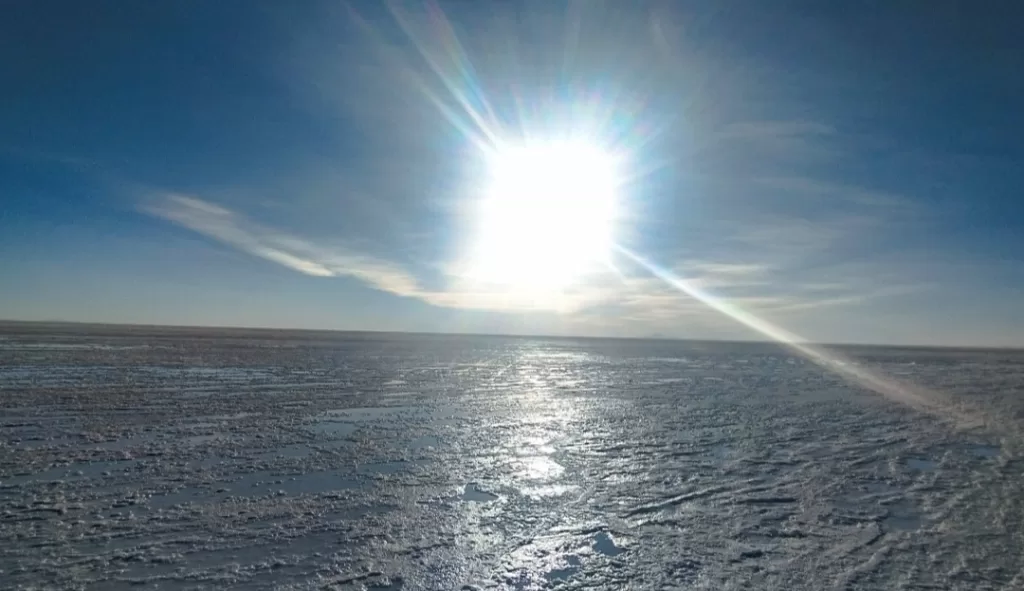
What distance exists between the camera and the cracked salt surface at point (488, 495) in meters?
5.85

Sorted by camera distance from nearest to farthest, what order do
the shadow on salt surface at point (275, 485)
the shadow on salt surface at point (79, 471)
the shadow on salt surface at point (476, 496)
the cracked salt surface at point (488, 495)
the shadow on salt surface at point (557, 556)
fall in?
the shadow on salt surface at point (557, 556), the cracked salt surface at point (488, 495), the shadow on salt surface at point (275, 485), the shadow on salt surface at point (476, 496), the shadow on salt surface at point (79, 471)

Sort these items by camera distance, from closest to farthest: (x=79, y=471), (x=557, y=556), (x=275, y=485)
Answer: (x=557, y=556) < (x=275, y=485) < (x=79, y=471)

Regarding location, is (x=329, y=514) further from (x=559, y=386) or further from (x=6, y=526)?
(x=559, y=386)

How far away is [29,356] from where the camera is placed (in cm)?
2909

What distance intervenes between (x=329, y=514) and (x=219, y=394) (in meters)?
12.3

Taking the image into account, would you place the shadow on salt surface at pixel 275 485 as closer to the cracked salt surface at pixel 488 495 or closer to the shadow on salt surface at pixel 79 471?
the cracked salt surface at pixel 488 495

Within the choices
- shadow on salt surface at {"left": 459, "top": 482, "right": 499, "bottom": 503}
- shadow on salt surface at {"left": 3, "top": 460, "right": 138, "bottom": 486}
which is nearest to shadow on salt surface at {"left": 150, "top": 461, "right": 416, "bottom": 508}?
shadow on salt surface at {"left": 459, "top": 482, "right": 499, "bottom": 503}

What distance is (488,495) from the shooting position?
27.5ft

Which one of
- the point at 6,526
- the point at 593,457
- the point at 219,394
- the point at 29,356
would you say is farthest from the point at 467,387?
the point at 29,356

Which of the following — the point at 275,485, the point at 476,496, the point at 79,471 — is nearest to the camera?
the point at 476,496

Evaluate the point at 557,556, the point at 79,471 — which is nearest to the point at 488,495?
the point at 557,556

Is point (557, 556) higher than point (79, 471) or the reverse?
the reverse

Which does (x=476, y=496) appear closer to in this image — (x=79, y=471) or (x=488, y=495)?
(x=488, y=495)

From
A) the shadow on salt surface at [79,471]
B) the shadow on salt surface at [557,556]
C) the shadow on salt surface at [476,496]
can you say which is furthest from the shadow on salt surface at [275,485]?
the shadow on salt surface at [557,556]
